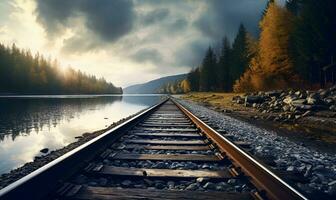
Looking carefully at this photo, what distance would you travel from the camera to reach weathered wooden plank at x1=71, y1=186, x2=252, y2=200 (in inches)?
104

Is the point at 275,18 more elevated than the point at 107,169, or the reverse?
the point at 275,18

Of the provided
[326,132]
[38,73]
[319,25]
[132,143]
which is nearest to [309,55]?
[319,25]

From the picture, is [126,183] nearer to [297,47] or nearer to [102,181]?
[102,181]

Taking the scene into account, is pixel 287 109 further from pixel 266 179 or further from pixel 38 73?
pixel 38 73

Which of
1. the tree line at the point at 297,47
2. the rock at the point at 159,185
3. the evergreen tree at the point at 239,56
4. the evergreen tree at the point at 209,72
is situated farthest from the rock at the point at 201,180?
the evergreen tree at the point at 209,72

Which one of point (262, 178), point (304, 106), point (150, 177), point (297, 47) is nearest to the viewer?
point (262, 178)

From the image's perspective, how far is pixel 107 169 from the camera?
3.59 m

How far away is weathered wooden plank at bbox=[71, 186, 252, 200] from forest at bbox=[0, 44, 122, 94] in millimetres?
96545

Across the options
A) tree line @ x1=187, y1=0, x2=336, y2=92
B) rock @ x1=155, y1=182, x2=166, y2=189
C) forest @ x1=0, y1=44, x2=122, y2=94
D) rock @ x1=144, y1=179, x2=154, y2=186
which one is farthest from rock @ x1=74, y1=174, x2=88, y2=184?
forest @ x1=0, y1=44, x2=122, y2=94

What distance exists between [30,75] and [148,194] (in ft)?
355

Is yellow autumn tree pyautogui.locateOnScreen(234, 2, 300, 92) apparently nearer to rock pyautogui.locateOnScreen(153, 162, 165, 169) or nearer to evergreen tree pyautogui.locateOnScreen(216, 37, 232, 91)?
rock pyautogui.locateOnScreen(153, 162, 165, 169)

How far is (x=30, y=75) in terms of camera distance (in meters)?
98.9

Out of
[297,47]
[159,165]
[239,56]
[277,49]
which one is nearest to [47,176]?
[159,165]

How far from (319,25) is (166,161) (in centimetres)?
3101
